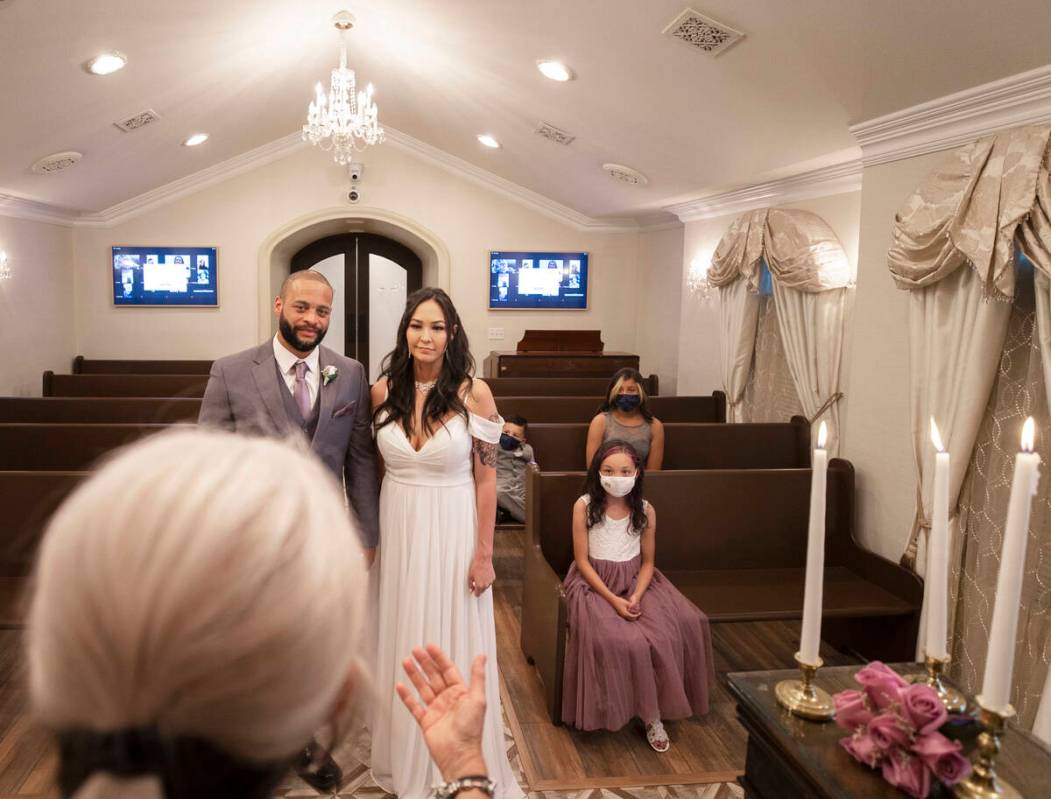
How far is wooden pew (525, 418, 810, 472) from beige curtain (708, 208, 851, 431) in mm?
232

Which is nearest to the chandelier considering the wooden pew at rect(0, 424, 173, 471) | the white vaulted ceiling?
the white vaulted ceiling

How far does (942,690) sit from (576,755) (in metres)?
2.03

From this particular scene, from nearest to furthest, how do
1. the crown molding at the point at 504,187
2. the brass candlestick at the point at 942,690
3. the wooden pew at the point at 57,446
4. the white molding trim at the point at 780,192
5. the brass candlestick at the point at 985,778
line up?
the brass candlestick at the point at 985,778, the brass candlestick at the point at 942,690, the wooden pew at the point at 57,446, the white molding trim at the point at 780,192, the crown molding at the point at 504,187

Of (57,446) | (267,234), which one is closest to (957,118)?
(57,446)

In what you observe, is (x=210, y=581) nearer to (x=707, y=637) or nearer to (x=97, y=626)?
(x=97, y=626)

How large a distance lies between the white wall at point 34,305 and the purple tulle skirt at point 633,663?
632cm

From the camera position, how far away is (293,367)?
2.53m

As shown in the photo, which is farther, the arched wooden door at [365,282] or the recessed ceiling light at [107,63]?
the arched wooden door at [365,282]

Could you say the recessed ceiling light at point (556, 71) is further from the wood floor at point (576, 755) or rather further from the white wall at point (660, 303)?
the white wall at point (660, 303)

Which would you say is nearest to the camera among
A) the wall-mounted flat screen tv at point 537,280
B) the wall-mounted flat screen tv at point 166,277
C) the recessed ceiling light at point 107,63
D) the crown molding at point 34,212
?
the recessed ceiling light at point 107,63

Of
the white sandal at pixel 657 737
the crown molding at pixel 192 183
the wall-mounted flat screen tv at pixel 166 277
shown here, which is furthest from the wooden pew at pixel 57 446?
the crown molding at pixel 192 183

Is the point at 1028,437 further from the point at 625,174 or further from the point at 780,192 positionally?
the point at 625,174

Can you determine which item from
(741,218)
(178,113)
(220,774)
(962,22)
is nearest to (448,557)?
(220,774)

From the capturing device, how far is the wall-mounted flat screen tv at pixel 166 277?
8719mm
